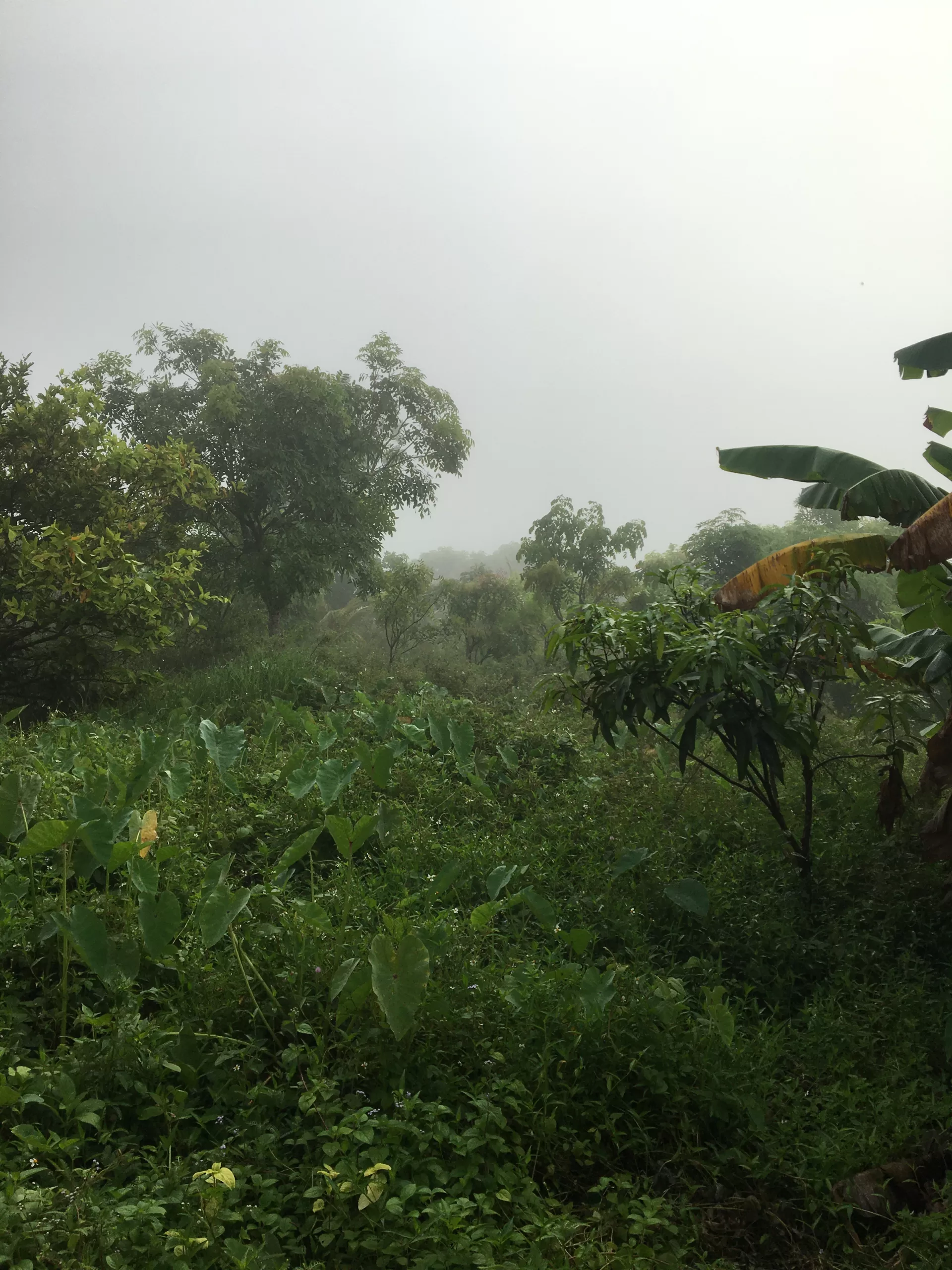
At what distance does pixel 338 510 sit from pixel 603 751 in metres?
8.36

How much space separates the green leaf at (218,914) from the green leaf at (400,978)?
47cm

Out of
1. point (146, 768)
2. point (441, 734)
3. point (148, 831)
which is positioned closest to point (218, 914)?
point (148, 831)

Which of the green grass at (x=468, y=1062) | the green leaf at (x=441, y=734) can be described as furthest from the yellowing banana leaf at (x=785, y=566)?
the green leaf at (x=441, y=734)

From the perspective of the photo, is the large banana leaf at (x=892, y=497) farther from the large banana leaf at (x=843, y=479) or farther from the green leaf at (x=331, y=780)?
the green leaf at (x=331, y=780)

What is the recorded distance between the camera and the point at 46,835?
100.0 inches

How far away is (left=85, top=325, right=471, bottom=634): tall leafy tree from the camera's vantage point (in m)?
12.5

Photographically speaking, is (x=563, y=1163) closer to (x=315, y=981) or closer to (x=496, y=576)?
(x=315, y=981)

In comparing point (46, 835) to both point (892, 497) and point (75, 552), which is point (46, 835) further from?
point (75, 552)

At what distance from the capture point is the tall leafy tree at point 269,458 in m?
12.5

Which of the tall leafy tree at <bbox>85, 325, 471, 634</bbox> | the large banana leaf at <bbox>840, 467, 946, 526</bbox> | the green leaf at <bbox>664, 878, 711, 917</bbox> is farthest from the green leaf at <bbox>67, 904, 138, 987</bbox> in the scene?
the tall leafy tree at <bbox>85, 325, 471, 634</bbox>

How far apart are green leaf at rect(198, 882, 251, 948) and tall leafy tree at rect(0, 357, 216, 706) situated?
185 inches

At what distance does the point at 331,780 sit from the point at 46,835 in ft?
4.90

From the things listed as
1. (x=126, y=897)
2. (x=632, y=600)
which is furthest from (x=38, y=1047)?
(x=632, y=600)

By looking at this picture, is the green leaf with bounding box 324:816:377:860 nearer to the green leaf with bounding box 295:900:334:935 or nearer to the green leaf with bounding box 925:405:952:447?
the green leaf with bounding box 295:900:334:935
